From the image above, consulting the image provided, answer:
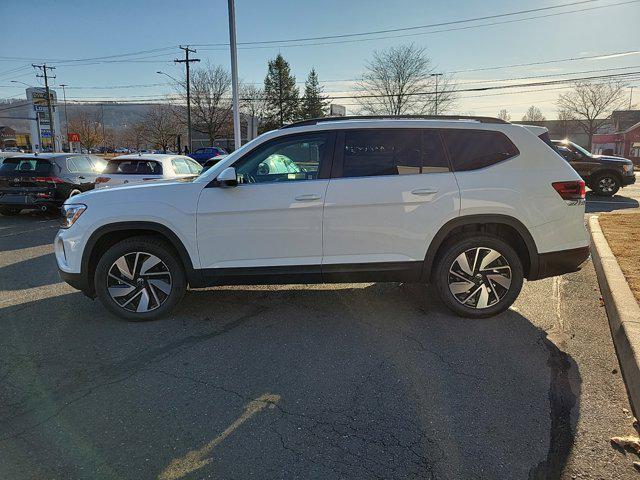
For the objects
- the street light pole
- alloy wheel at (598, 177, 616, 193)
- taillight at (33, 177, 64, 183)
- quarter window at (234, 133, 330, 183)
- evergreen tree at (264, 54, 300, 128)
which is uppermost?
evergreen tree at (264, 54, 300, 128)

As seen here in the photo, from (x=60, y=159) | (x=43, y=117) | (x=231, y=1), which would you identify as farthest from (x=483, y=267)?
(x=43, y=117)

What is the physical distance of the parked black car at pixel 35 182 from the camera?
11.0m

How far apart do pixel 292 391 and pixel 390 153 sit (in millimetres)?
2381

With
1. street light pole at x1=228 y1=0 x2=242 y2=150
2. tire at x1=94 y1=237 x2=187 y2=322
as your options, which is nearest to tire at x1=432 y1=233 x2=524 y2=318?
tire at x1=94 y1=237 x2=187 y2=322

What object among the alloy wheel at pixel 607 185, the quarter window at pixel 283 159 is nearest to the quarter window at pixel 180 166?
the quarter window at pixel 283 159

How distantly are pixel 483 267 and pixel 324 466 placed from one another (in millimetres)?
2723

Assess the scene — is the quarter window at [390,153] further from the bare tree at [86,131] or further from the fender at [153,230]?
the bare tree at [86,131]

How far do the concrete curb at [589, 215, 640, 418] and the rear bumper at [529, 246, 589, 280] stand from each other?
571mm

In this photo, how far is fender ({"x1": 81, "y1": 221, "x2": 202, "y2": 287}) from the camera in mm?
4305

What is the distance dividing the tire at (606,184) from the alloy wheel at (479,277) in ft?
44.0

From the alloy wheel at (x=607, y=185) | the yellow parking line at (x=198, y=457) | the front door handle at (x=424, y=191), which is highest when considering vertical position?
the front door handle at (x=424, y=191)

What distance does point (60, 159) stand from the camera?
37.7 ft

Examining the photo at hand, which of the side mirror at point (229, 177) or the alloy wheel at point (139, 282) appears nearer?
the side mirror at point (229, 177)

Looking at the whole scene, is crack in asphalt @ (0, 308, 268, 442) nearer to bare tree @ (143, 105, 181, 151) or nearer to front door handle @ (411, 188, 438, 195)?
front door handle @ (411, 188, 438, 195)
